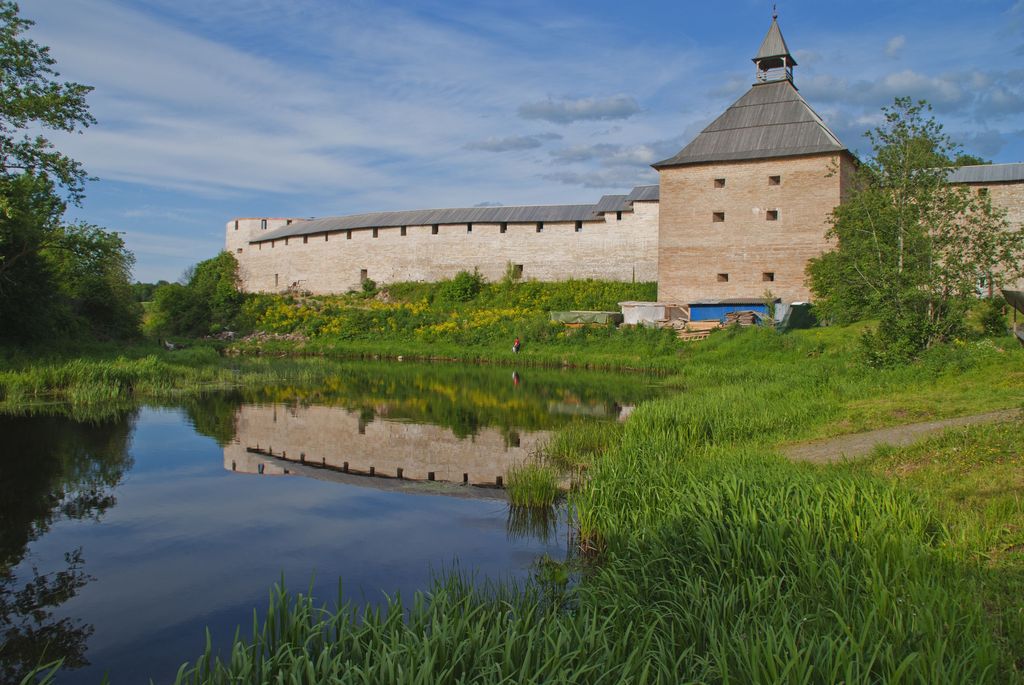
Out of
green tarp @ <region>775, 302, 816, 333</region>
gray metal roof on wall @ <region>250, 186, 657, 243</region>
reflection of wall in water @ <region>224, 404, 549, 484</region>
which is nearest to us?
reflection of wall in water @ <region>224, 404, 549, 484</region>

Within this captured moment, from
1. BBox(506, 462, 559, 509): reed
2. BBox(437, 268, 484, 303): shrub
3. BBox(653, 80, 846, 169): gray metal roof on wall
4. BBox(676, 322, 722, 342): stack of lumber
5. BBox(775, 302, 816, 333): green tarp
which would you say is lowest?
BBox(506, 462, 559, 509): reed

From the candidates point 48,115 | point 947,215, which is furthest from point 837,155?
point 48,115

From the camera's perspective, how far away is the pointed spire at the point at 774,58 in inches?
1094

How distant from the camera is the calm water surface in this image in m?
4.93

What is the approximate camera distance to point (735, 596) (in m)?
3.93

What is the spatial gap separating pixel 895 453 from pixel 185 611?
5.84 metres

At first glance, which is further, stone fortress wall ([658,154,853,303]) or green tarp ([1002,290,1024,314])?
stone fortress wall ([658,154,853,303])

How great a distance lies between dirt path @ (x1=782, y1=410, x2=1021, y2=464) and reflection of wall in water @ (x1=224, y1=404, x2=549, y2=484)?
339 centimetres

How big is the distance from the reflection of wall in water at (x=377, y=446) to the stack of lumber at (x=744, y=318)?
42.9 feet

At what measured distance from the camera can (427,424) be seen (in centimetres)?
1297

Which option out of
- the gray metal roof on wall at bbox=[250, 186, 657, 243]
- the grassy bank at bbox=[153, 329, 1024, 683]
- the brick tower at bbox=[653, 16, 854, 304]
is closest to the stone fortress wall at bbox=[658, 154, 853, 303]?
the brick tower at bbox=[653, 16, 854, 304]

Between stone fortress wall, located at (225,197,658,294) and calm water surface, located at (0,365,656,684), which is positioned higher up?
stone fortress wall, located at (225,197,658,294)

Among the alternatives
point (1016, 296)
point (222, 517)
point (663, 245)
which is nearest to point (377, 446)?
point (222, 517)

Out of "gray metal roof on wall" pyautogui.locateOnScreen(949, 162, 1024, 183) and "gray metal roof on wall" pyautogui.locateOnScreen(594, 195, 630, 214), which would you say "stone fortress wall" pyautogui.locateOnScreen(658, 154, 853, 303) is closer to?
"gray metal roof on wall" pyautogui.locateOnScreen(594, 195, 630, 214)
